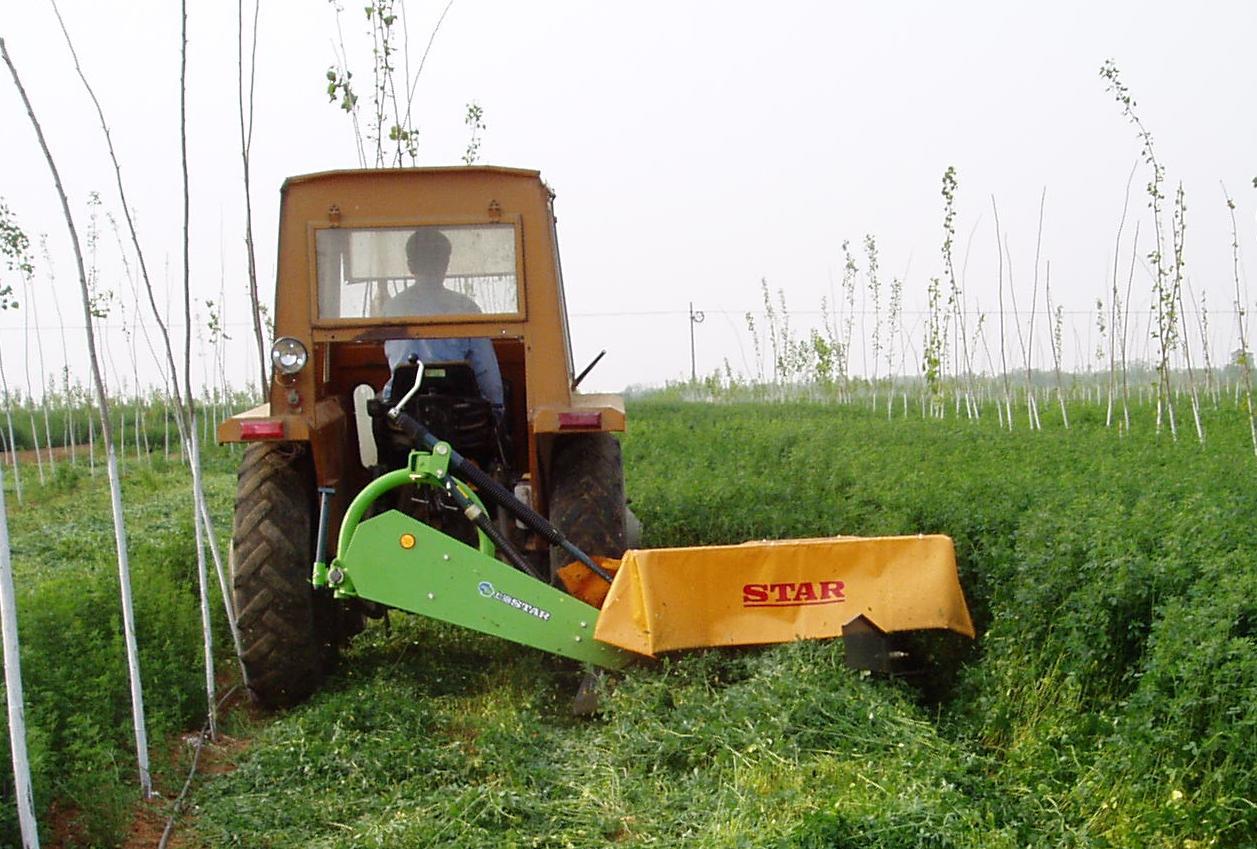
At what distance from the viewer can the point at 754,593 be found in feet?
→ 18.7

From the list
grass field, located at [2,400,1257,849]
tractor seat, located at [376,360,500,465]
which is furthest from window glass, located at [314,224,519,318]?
grass field, located at [2,400,1257,849]

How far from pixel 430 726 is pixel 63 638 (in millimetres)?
1654

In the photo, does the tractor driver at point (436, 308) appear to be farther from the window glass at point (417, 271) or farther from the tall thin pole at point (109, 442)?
the tall thin pole at point (109, 442)

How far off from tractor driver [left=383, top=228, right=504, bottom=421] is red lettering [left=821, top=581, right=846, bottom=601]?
5.95ft

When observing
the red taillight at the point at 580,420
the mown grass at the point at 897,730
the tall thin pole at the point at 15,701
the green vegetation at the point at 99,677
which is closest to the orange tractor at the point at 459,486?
the red taillight at the point at 580,420

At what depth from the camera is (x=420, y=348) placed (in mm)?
6516

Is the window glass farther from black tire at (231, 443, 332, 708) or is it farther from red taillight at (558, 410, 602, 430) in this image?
black tire at (231, 443, 332, 708)

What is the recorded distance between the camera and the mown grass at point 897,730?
4.20m

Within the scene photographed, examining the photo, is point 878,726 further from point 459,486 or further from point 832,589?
point 459,486

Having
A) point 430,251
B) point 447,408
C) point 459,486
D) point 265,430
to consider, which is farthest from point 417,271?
point 459,486

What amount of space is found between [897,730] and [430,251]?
322 cm

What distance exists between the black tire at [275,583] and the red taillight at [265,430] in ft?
0.92

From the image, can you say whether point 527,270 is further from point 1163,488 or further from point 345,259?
point 1163,488

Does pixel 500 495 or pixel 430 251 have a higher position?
pixel 430 251
